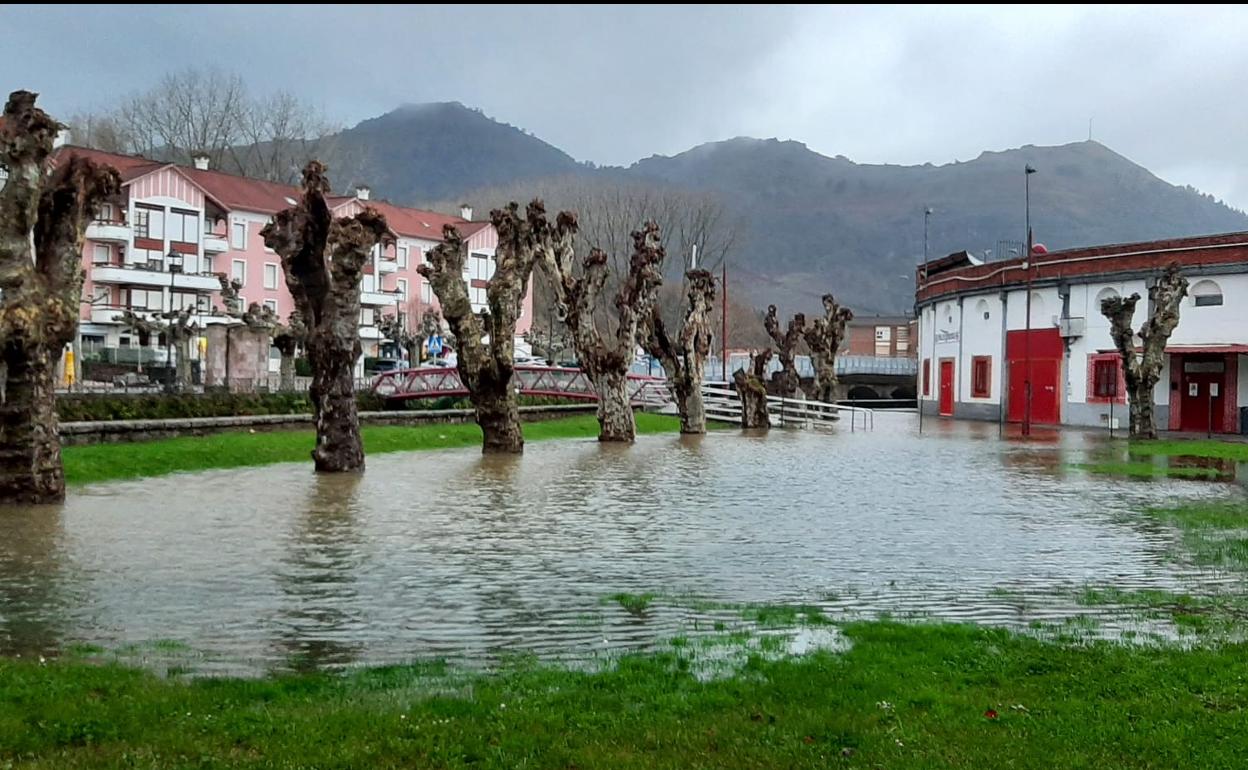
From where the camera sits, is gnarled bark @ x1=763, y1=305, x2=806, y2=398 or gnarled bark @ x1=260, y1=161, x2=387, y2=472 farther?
gnarled bark @ x1=763, y1=305, x2=806, y2=398

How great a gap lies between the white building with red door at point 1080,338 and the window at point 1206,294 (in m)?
0.04

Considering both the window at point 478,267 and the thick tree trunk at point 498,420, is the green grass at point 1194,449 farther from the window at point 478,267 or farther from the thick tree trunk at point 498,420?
the window at point 478,267

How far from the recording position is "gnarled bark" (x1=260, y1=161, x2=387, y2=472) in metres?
20.5

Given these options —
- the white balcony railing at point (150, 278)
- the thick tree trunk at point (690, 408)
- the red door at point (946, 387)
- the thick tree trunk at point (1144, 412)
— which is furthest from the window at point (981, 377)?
the white balcony railing at point (150, 278)

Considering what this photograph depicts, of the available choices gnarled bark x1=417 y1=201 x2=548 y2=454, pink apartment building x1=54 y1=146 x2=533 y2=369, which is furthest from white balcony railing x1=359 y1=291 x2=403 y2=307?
gnarled bark x1=417 y1=201 x2=548 y2=454

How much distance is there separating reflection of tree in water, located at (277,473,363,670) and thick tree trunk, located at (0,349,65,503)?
11.7ft

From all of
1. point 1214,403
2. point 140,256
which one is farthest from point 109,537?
point 140,256

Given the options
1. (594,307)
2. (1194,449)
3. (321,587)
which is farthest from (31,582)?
(1194,449)

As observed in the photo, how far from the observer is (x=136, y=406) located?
88.1ft

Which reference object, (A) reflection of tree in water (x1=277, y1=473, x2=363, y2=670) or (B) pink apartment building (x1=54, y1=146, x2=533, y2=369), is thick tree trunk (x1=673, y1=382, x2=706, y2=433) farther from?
(B) pink apartment building (x1=54, y1=146, x2=533, y2=369)

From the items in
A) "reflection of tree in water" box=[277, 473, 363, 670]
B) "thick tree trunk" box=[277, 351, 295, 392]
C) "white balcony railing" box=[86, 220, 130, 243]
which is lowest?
"reflection of tree in water" box=[277, 473, 363, 670]

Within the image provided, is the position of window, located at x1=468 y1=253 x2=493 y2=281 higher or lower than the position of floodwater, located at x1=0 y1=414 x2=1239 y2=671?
higher

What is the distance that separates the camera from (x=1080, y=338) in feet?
152

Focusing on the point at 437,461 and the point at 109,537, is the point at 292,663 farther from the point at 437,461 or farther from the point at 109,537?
the point at 437,461
